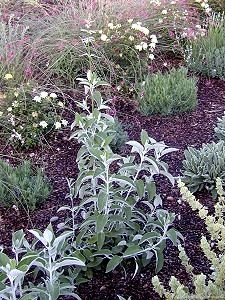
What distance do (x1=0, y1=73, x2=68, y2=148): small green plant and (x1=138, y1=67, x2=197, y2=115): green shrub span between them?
67 centimetres

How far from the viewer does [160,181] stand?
133 inches

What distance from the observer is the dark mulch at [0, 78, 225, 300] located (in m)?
2.61

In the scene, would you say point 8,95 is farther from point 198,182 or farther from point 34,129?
point 198,182

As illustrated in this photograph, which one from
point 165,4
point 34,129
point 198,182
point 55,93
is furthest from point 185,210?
point 165,4

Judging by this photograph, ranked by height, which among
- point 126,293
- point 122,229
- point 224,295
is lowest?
point 126,293

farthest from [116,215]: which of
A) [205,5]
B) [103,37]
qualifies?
[205,5]

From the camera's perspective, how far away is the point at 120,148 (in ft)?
12.2

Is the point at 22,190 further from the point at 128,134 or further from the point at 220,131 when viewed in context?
the point at 220,131

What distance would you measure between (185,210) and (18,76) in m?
1.81

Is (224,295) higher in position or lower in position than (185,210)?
higher

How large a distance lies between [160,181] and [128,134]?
69 cm

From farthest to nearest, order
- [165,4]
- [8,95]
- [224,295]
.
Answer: [165,4], [8,95], [224,295]

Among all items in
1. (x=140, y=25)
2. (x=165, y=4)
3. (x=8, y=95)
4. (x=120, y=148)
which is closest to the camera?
(x=120, y=148)

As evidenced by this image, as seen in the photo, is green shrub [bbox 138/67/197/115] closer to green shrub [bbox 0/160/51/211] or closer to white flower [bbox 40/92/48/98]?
white flower [bbox 40/92/48/98]
